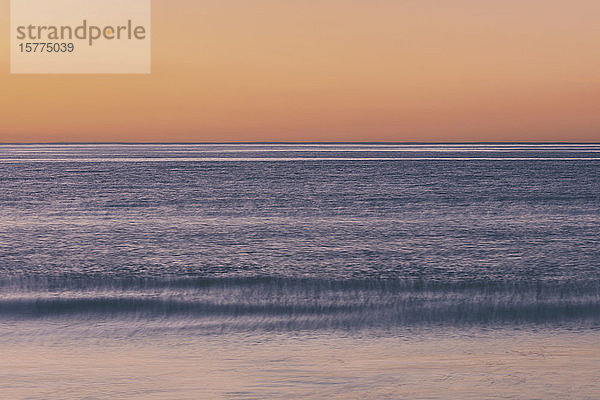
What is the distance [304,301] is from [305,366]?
5.84 meters

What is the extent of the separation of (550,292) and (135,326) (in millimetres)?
8905

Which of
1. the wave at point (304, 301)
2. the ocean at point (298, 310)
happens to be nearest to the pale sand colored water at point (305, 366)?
the ocean at point (298, 310)

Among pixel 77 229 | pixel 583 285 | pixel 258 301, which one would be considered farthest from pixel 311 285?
pixel 77 229

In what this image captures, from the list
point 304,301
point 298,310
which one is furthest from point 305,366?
point 304,301

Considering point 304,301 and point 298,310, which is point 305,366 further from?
point 304,301

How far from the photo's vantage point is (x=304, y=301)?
1380 centimetres

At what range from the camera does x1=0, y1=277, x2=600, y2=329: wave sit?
1148 centimetres

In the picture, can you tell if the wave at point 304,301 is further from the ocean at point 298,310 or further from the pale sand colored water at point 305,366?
the pale sand colored water at point 305,366

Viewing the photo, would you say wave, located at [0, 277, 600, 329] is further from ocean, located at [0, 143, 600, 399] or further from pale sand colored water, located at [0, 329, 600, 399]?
pale sand colored water, located at [0, 329, 600, 399]

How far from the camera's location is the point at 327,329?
10.4 metres

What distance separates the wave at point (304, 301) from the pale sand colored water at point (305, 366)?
1.53 m

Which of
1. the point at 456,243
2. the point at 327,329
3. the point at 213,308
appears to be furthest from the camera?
the point at 456,243

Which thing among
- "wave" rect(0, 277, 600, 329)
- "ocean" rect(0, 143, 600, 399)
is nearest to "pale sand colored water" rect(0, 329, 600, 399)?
"ocean" rect(0, 143, 600, 399)

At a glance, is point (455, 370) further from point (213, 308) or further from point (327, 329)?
point (213, 308)
